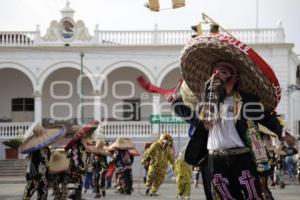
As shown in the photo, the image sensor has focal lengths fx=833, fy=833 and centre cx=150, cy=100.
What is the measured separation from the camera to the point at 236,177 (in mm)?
7734

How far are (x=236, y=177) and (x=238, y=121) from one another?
0.53 m

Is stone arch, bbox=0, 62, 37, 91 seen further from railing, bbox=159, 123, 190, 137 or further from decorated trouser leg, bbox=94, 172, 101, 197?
decorated trouser leg, bbox=94, 172, 101, 197

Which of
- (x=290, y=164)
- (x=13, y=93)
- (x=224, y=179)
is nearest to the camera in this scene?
(x=224, y=179)

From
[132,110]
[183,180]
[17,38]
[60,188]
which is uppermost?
[17,38]

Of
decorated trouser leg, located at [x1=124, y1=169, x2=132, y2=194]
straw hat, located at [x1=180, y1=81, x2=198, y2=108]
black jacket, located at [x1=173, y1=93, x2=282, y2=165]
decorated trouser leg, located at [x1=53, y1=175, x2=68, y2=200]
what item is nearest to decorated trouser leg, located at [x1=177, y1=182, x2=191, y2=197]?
decorated trouser leg, located at [x1=124, y1=169, x2=132, y2=194]

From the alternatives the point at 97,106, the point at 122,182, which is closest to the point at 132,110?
the point at 97,106

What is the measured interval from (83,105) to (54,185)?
2950 centimetres

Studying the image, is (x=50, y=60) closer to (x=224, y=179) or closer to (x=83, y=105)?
(x=83, y=105)

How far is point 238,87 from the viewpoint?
26.9 ft

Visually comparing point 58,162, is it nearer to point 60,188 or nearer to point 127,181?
point 60,188

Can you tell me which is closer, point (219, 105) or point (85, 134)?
point (219, 105)

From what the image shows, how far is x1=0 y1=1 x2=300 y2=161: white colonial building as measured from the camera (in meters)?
41.6

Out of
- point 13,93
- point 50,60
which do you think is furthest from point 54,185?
point 13,93

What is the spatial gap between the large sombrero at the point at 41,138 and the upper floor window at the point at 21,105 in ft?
106
